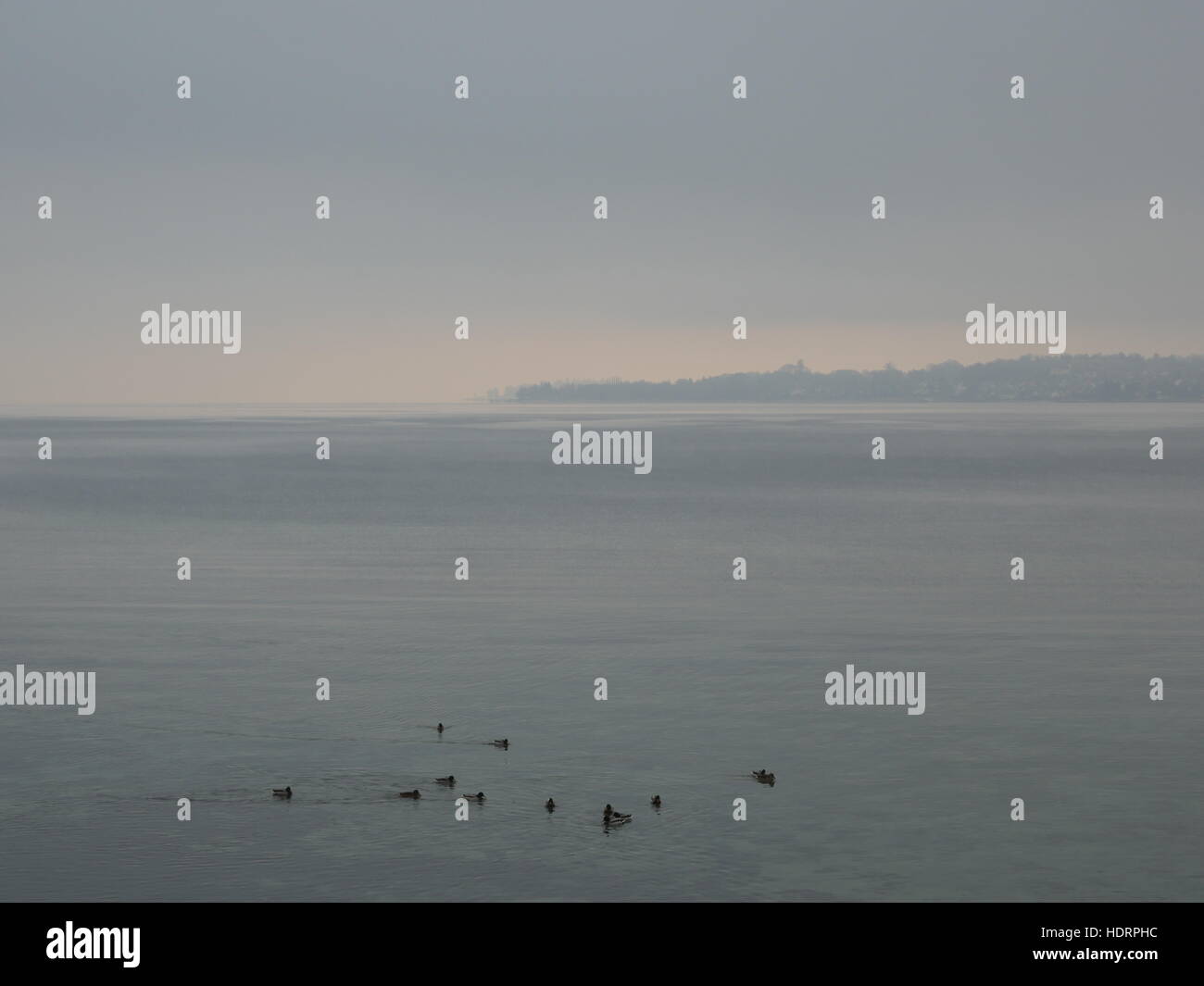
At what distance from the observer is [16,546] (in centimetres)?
9981

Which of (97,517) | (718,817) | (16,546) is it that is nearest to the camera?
(718,817)

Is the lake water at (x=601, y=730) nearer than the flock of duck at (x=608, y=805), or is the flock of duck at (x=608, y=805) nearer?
the lake water at (x=601, y=730)

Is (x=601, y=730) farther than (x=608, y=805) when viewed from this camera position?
Yes

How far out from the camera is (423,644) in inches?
2227

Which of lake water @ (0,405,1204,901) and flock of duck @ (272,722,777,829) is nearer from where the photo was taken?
lake water @ (0,405,1204,901)

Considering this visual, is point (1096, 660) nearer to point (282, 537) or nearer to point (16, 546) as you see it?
point (282, 537)
